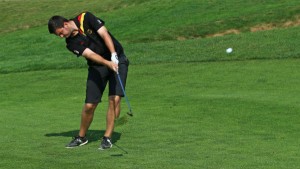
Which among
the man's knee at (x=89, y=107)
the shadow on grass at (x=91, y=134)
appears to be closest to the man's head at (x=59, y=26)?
the man's knee at (x=89, y=107)

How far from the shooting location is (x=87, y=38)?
1014 cm

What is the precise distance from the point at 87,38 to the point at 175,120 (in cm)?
255

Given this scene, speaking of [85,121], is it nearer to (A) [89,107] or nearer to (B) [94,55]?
(A) [89,107]

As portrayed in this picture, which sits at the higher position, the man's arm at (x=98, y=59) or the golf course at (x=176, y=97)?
the man's arm at (x=98, y=59)

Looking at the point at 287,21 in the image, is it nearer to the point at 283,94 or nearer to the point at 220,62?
the point at 220,62

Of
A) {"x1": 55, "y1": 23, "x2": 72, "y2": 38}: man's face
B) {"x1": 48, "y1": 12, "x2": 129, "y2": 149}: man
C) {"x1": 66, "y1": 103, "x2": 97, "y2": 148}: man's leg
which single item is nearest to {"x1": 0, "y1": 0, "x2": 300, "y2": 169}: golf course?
{"x1": 66, "y1": 103, "x2": 97, "y2": 148}: man's leg

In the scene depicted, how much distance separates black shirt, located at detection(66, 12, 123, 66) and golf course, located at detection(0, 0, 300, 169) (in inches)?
52.1

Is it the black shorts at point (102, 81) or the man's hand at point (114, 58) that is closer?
the man's hand at point (114, 58)

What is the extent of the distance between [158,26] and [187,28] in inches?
83.0

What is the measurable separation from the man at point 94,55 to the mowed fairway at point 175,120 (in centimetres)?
36

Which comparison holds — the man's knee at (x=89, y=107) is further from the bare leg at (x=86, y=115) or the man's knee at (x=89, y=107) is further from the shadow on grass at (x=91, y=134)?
the shadow on grass at (x=91, y=134)

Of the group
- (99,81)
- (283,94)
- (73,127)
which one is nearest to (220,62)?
(283,94)

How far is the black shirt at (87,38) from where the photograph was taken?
10.0 meters

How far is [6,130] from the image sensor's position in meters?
12.0
